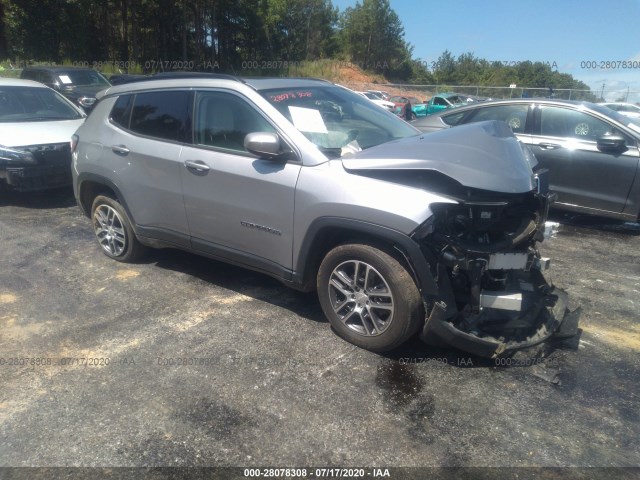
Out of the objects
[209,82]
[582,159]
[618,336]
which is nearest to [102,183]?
[209,82]

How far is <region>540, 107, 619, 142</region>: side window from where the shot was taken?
6.36 m

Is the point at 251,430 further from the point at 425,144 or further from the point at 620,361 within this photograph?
the point at 620,361

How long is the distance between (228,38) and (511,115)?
4643 centimetres

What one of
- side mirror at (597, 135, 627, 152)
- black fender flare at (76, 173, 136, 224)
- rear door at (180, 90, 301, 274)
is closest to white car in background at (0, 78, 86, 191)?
black fender flare at (76, 173, 136, 224)

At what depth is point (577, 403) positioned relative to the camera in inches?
122

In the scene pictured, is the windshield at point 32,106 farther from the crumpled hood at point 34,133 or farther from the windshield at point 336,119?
the windshield at point 336,119

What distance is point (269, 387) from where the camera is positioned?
325 centimetres

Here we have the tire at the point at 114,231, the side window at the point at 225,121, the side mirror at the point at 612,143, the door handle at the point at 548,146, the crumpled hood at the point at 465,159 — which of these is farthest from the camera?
the door handle at the point at 548,146

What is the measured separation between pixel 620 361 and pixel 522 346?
0.89 m

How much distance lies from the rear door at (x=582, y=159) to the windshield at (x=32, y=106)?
7302 millimetres

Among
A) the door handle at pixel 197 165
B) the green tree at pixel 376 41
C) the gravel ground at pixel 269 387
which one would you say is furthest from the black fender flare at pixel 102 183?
the green tree at pixel 376 41

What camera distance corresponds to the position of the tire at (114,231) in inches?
201

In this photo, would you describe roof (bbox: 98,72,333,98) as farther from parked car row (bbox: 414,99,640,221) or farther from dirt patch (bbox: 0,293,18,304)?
parked car row (bbox: 414,99,640,221)

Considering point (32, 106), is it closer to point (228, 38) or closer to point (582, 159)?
point (582, 159)
